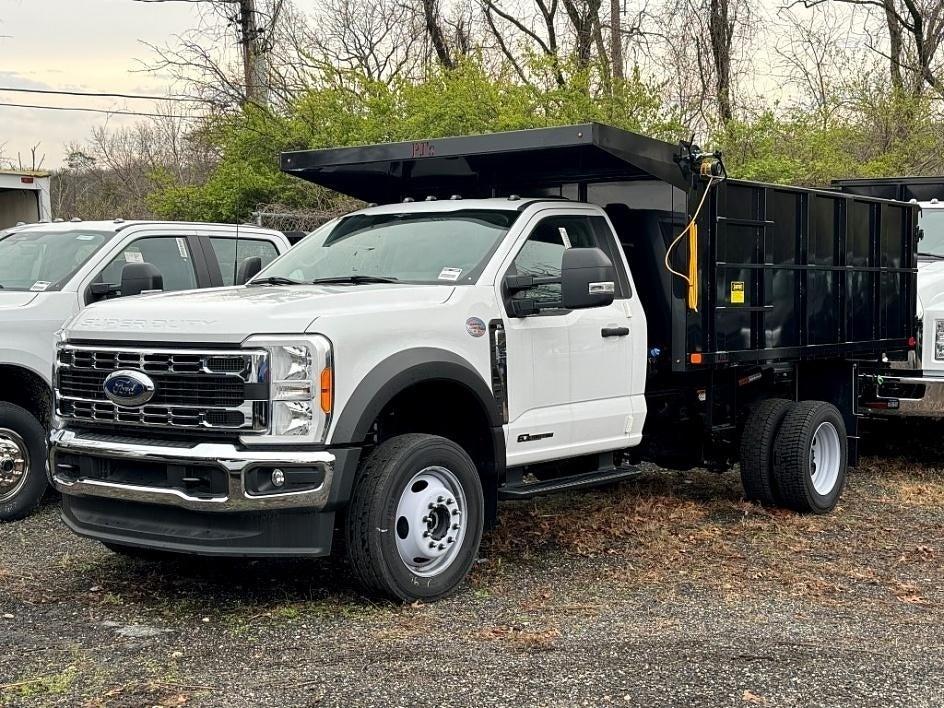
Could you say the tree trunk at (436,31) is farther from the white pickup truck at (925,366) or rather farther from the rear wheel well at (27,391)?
the rear wheel well at (27,391)

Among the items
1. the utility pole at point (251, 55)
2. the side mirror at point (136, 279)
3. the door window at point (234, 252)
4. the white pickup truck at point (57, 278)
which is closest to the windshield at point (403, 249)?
the white pickup truck at point (57, 278)

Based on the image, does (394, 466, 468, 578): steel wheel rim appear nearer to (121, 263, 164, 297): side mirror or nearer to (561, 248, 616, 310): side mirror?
(561, 248, 616, 310): side mirror

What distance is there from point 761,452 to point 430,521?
10.6 feet

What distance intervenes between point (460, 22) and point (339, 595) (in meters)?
26.5

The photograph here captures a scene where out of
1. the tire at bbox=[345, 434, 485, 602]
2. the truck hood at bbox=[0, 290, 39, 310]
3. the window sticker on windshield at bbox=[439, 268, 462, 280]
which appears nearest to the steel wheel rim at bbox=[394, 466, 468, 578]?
the tire at bbox=[345, 434, 485, 602]

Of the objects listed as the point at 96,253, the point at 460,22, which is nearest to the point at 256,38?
the point at 460,22

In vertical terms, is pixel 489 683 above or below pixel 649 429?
below

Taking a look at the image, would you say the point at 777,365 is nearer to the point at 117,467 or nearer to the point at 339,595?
the point at 339,595

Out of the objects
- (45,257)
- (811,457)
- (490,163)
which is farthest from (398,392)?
A: (45,257)

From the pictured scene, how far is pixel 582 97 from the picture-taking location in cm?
Result: 1906

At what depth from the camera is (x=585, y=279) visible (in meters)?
6.14

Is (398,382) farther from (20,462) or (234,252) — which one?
(234,252)

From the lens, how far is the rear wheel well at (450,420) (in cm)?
598

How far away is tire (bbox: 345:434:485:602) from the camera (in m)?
5.48
